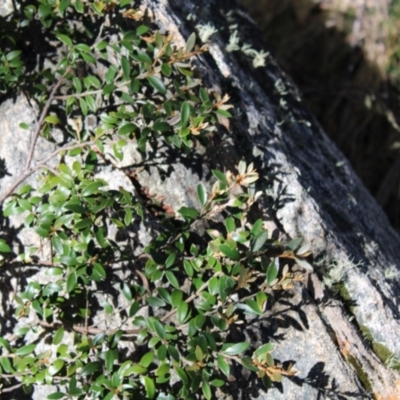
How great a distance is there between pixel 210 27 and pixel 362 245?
1.11 meters

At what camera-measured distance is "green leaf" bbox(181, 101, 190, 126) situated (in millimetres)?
2092

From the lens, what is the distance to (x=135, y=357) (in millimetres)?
2127

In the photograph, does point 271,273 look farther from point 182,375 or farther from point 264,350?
point 182,375

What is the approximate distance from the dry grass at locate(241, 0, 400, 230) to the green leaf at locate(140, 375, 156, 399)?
10.3 feet

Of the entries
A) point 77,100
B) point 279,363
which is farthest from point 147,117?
point 279,363

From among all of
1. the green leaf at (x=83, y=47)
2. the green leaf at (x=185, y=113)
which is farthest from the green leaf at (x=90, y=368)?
the green leaf at (x=83, y=47)

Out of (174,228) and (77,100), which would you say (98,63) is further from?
(174,228)

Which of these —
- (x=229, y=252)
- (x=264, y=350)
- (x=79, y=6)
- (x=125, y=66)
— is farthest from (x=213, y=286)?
(x=79, y=6)

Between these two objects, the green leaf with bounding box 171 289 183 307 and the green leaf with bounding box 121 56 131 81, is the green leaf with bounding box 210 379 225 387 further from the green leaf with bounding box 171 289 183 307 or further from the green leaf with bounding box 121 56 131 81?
the green leaf with bounding box 121 56 131 81

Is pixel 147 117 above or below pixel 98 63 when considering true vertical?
below

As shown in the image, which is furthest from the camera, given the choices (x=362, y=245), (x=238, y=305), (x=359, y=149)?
(x=359, y=149)

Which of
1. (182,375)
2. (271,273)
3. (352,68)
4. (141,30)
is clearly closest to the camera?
(182,375)

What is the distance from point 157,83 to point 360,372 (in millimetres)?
1223

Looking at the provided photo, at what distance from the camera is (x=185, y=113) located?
82.4 inches
